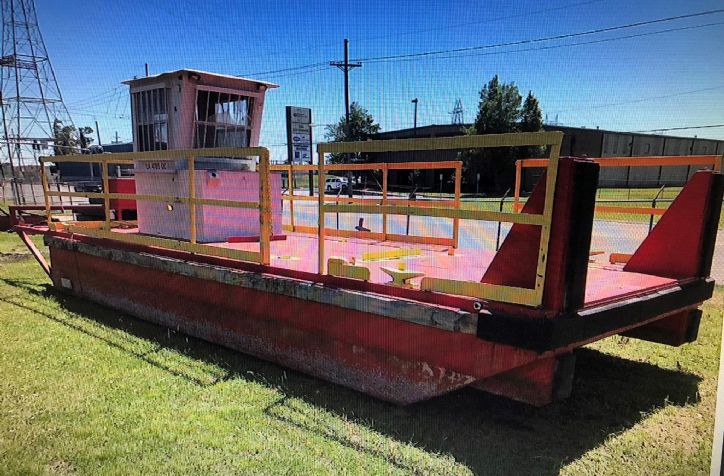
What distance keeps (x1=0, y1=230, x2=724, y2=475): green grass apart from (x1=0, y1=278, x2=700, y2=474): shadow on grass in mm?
13

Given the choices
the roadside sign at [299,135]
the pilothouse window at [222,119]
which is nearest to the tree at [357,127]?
the roadside sign at [299,135]

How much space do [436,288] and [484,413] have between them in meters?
1.08

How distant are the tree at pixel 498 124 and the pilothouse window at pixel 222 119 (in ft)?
71.2

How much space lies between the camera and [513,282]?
114 inches

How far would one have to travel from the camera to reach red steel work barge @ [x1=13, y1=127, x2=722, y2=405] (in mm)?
2715

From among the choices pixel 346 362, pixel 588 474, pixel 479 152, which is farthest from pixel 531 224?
pixel 479 152

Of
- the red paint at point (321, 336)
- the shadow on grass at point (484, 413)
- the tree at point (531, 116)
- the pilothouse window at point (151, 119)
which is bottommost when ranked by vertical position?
the shadow on grass at point (484, 413)

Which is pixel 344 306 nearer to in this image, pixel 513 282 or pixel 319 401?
pixel 319 401

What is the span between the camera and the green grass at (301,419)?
9.04 ft

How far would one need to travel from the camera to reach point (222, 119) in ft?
18.7

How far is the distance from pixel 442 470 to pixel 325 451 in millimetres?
694

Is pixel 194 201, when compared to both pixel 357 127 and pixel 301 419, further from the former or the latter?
pixel 357 127

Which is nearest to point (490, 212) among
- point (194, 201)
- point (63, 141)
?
point (194, 201)

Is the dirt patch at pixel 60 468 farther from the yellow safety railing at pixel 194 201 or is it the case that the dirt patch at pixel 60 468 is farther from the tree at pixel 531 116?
the tree at pixel 531 116
